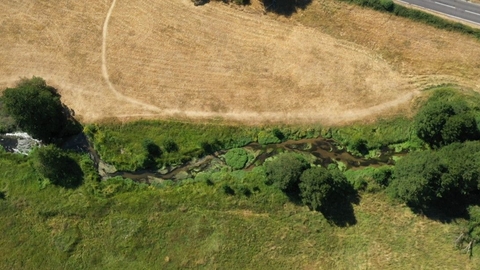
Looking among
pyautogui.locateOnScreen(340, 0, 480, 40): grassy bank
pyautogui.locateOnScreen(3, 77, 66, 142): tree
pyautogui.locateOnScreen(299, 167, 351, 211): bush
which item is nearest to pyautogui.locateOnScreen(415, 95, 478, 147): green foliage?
pyautogui.locateOnScreen(340, 0, 480, 40): grassy bank

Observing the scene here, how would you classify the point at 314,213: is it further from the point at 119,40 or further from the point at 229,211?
the point at 119,40

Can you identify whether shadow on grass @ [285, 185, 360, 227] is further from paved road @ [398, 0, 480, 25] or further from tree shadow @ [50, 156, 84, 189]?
tree shadow @ [50, 156, 84, 189]

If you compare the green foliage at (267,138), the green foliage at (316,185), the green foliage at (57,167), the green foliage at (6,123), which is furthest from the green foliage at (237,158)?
the green foliage at (6,123)

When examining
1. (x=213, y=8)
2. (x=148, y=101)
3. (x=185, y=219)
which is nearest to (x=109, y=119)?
(x=148, y=101)

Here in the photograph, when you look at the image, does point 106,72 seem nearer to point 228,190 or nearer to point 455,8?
point 228,190

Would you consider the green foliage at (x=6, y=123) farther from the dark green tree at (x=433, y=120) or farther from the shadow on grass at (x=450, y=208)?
the shadow on grass at (x=450, y=208)

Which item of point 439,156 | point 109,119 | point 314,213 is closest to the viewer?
point 439,156

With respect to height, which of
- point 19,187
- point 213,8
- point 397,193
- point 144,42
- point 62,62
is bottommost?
point 19,187
